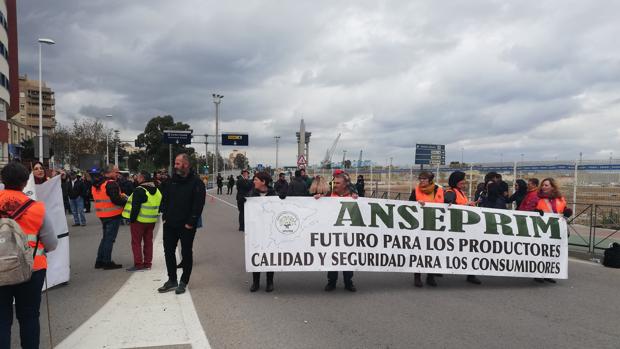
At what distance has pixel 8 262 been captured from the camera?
3.13 metres

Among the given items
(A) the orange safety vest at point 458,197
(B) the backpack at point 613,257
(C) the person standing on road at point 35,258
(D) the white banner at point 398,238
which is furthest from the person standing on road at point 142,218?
(B) the backpack at point 613,257

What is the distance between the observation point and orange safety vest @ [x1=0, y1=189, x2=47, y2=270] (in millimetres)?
3383

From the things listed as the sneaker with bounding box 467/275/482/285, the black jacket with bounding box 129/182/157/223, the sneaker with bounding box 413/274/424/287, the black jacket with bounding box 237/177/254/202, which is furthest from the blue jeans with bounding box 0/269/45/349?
the black jacket with bounding box 237/177/254/202

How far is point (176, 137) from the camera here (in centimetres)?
5359

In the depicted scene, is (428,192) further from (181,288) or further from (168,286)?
(168,286)

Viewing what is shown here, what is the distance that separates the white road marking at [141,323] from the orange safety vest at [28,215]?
1171 mm

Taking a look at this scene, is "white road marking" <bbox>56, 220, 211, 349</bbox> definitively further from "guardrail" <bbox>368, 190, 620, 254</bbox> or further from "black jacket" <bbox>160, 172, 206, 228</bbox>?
"guardrail" <bbox>368, 190, 620, 254</bbox>

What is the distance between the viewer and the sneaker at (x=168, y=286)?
6.02m

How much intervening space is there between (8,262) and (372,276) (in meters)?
5.34

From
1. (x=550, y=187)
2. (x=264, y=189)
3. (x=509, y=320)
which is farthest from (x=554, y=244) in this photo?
(x=264, y=189)

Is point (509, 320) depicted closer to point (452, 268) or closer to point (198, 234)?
point (452, 268)

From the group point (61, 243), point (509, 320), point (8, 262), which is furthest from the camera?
point (61, 243)

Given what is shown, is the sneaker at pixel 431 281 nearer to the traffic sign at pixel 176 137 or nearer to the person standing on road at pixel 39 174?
the person standing on road at pixel 39 174

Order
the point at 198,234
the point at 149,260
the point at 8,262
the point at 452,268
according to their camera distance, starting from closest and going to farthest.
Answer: the point at 8,262
the point at 452,268
the point at 149,260
the point at 198,234
